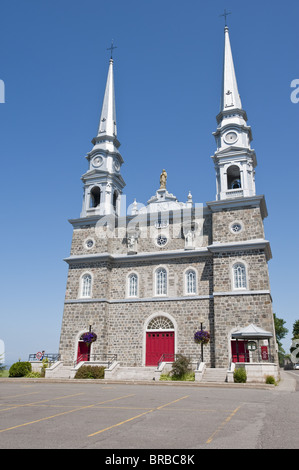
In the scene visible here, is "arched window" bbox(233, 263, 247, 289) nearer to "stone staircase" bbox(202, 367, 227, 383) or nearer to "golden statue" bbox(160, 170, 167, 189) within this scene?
"stone staircase" bbox(202, 367, 227, 383)

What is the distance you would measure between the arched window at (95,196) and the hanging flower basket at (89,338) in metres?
11.7

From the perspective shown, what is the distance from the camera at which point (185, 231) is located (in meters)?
29.3

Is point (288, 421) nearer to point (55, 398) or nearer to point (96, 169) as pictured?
point (55, 398)

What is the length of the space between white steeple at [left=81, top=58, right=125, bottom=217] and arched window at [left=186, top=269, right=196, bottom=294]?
891 cm

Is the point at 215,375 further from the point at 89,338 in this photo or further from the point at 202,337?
the point at 89,338

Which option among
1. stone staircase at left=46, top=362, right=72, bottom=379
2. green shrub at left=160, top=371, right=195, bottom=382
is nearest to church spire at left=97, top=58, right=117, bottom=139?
stone staircase at left=46, top=362, right=72, bottom=379

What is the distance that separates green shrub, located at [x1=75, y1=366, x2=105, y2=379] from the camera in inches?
915

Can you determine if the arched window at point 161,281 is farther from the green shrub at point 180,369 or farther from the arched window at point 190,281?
the green shrub at point 180,369

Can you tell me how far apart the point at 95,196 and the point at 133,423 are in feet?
90.7

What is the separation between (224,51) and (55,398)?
110ft

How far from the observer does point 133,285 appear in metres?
29.6
